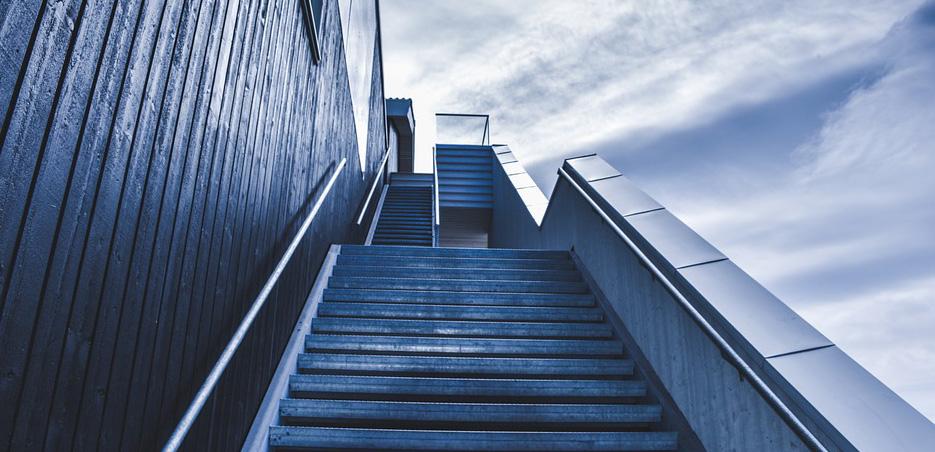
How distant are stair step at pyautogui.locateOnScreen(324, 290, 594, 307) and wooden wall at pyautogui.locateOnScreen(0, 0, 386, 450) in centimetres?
114

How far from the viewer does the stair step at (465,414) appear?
2.52 m

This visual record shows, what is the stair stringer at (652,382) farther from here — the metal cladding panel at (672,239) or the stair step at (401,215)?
the stair step at (401,215)

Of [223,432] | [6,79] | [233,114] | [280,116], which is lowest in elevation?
[223,432]

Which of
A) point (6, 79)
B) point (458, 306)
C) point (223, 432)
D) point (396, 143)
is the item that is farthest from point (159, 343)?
point (396, 143)

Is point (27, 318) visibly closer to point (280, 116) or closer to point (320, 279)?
point (280, 116)

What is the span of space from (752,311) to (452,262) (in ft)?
8.60

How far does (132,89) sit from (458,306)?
8.69 feet

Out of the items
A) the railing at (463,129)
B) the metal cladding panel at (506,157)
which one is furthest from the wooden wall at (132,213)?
the railing at (463,129)

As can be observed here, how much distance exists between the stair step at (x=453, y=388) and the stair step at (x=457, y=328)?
552mm

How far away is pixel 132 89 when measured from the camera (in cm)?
127

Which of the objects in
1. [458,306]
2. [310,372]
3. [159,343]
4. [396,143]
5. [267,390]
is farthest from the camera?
[396,143]

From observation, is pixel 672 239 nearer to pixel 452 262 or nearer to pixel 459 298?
pixel 459 298

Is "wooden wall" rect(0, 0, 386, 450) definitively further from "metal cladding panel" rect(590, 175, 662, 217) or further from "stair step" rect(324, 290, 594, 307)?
"metal cladding panel" rect(590, 175, 662, 217)

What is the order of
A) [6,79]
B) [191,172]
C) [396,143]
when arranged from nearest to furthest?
[6,79]
[191,172]
[396,143]
